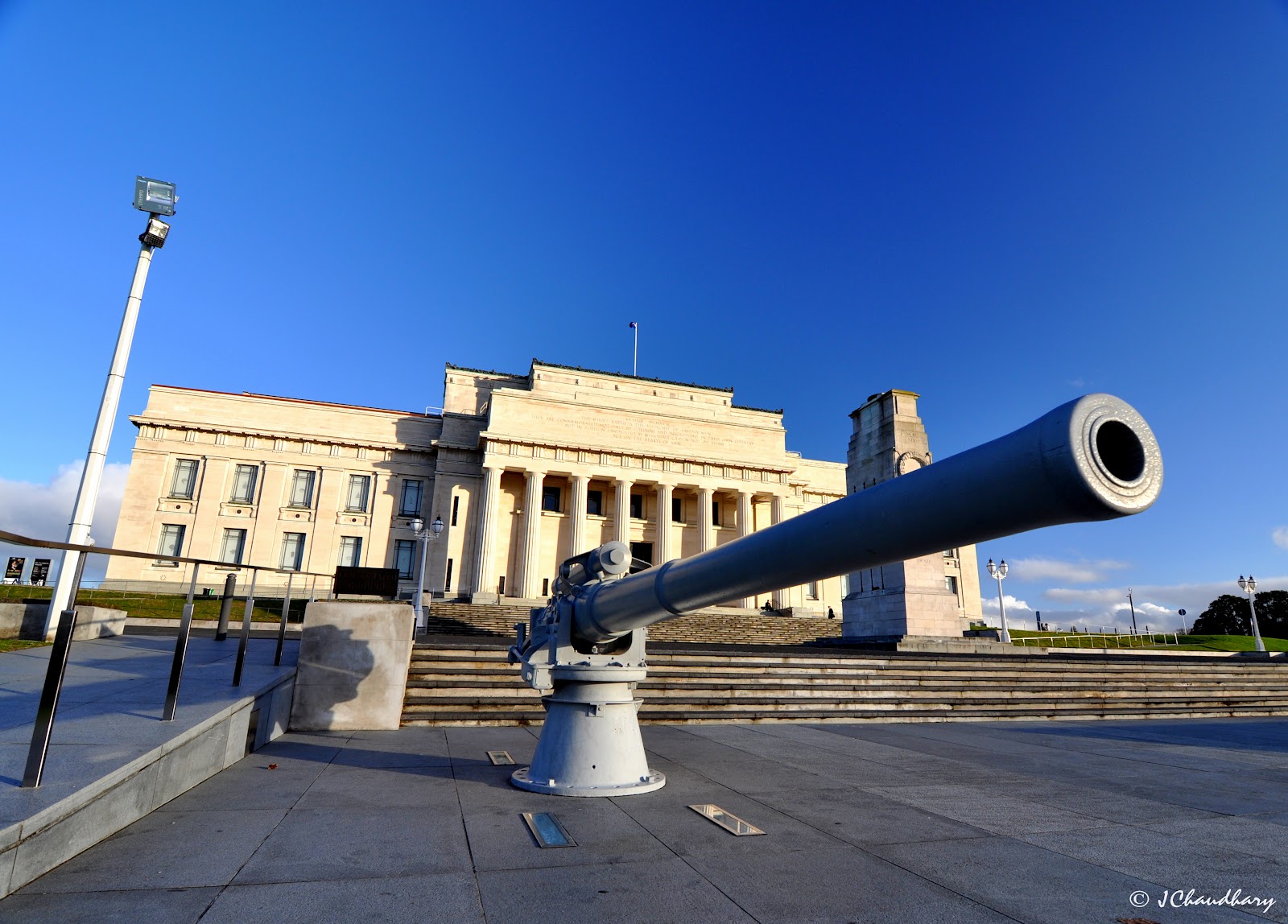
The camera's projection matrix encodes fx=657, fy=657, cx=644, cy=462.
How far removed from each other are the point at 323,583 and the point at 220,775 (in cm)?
3500

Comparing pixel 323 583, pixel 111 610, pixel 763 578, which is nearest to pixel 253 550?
pixel 323 583

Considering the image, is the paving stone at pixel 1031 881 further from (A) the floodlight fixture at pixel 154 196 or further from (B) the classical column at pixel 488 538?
(B) the classical column at pixel 488 538

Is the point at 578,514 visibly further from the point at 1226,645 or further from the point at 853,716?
the point at 1226,645

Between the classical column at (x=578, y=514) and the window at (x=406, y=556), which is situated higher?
the classical column at (x=578, y=514)

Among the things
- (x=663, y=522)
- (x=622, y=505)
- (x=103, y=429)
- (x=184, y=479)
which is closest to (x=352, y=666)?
(x=103, y=429)

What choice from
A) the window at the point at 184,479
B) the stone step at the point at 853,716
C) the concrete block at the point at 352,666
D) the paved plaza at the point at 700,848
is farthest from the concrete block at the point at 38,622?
the window at the point at 184,479

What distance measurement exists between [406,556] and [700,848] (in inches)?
1524

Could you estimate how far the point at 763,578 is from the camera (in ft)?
11.8

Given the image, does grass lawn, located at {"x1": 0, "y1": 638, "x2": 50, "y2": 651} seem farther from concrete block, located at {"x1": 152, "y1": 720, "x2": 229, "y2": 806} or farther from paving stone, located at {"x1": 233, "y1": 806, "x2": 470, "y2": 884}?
paving stone, located at {"x1": 233, "y1": 806, "x2": 470, "y2": 884}

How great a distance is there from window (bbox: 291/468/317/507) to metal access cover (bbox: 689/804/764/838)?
39800 mm

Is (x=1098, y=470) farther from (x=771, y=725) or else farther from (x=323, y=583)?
(x=323, y=583)

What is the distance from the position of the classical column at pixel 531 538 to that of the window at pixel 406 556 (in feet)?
20.9

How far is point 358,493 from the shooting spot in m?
40.2

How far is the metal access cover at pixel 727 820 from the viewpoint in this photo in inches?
173
